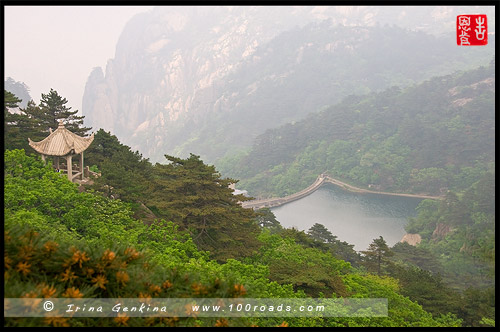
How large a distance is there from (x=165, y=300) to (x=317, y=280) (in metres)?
5.79

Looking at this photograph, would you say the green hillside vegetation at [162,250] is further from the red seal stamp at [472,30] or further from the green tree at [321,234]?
the green tree at [321,234]

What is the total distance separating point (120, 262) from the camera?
224cm

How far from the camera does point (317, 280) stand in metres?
7.48

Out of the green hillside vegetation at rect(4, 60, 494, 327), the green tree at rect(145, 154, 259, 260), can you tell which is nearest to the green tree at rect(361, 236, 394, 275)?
the green hillside vegetation at rect(4, 60, 494, 327)

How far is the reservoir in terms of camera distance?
1535 inches

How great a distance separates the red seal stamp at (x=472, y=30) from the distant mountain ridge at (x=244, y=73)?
86360 millimetres

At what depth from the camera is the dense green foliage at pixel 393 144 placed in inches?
2143

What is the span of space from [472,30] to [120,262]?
5094 millimetres

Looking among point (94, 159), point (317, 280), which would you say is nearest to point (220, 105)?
point (94, 159)

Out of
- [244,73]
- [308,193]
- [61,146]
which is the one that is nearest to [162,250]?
[61,146]

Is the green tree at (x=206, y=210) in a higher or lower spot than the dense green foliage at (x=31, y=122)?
lower

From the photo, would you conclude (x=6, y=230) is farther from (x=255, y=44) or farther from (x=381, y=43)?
(x=255, y=44)

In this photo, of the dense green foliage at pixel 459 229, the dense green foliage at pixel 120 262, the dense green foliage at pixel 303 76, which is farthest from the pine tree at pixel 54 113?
the dense green foliage at pixel 303 76

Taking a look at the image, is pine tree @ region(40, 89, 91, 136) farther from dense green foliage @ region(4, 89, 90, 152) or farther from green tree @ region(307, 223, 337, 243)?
green tree @ region(307, 223, 337, 243)
